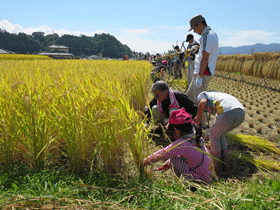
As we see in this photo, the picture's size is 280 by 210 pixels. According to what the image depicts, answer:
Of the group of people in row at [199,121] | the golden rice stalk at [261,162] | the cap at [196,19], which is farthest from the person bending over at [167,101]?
the cap at [196,19]

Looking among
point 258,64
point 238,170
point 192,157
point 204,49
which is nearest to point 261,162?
point 238,170

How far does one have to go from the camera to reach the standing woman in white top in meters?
2.06

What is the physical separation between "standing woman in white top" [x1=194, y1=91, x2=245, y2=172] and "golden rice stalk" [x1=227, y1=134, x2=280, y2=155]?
2.17 ft

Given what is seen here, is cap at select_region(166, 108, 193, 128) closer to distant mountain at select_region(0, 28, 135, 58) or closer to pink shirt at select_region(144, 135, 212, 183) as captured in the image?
pink shirt at select_region(144, 135, 212, 183)

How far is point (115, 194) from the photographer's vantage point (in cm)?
137

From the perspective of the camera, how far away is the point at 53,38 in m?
94.1

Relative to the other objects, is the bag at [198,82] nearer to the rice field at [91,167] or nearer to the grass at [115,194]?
the rice field at [91,167]

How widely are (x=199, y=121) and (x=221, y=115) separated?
0.86 feet

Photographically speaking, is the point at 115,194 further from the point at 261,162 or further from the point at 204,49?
the point at 204,49

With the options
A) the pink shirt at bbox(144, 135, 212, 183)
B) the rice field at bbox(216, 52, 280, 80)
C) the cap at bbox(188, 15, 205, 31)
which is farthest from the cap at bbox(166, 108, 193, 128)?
the rice field at bbox(216, 52, 280, 80)

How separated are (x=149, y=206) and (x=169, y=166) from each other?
2.29 feet

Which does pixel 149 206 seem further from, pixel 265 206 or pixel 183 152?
pixel 265 206

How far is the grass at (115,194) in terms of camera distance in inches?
47.0

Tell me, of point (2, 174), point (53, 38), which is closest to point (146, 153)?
point (2, 174)
